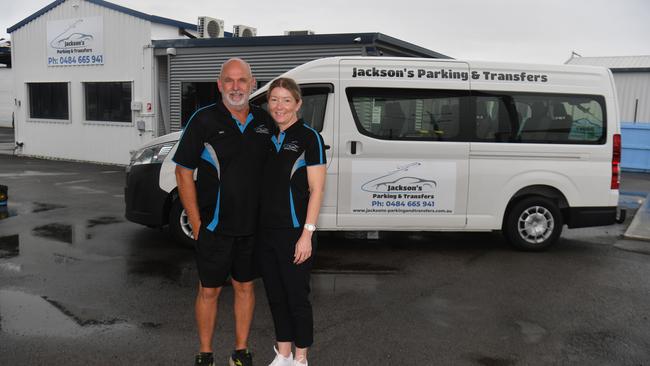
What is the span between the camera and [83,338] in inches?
163

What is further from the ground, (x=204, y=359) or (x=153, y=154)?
(x=153, y=154)

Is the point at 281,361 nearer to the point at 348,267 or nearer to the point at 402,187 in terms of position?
the point at 348,267

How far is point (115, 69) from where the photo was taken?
1595 centimetres

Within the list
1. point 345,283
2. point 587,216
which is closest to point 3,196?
point 345,283

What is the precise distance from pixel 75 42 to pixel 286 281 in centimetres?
1585

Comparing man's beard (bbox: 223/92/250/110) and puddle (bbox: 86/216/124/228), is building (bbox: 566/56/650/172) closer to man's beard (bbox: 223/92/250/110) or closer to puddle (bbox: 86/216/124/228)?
puddle (bbox: 86/216/124/228)

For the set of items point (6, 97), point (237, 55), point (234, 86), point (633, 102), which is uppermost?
point (6, 97)


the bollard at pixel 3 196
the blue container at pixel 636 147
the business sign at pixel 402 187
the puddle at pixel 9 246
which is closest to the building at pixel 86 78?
the bollard at pixel 3 196

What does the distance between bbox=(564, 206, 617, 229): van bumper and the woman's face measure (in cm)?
487

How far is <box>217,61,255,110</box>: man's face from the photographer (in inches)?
131

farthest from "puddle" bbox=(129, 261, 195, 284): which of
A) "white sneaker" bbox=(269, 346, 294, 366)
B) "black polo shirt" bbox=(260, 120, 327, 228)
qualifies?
"black polo shirt" bbox=(260, 120, 327, 228)

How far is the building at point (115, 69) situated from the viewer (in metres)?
13.2

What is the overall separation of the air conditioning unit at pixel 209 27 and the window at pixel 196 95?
6.38ft

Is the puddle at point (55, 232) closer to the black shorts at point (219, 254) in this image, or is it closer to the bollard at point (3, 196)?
the bollard at point (3, 196)
